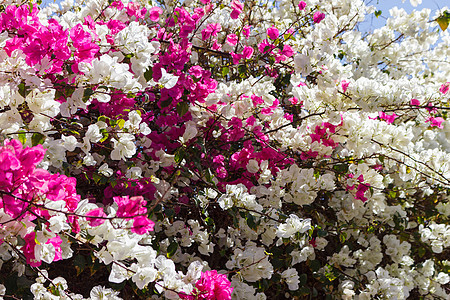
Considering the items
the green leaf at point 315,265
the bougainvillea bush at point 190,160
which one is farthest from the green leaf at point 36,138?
the green leaf at point 315,265

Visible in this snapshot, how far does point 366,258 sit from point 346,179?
0.69 metres

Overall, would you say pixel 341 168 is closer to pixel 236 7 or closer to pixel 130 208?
pixel 236 7

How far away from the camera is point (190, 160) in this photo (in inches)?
72.7

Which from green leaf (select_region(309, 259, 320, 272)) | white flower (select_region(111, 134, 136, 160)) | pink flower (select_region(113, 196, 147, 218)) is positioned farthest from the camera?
green leaf (select_region(309, 259, 320, 272))

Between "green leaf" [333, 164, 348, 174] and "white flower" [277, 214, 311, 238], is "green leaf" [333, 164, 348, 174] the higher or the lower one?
the higher one

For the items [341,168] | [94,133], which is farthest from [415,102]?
[94,133]

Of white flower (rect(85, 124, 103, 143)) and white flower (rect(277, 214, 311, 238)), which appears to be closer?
white flower (rect(85, 124, 103, 143))

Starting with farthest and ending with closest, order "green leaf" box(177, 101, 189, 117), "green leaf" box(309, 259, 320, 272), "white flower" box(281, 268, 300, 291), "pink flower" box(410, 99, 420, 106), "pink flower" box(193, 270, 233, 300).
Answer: "green leaf" box(309, 259, 320, 272) → "pink flower" box(410, 99, 420, 106) → "white flower" box(281, 268, 300, 291) → "green leaf" box(177, 101, 189, 117) → "pink flower" box(193, 270, 233, 300)

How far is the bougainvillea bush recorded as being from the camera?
115cm

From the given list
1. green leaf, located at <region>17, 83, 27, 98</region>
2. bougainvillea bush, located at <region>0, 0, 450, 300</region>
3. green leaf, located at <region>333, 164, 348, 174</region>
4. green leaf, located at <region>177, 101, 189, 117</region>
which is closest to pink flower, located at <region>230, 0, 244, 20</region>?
bougainvillea bush, located at <region>0, 0, 450, 300</region>

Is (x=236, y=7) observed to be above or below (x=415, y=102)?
above

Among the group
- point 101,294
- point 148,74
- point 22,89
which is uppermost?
point 148,74

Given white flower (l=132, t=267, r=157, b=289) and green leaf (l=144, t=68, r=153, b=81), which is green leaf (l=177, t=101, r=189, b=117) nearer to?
green leaf (l=144, t=68, r=153, b=81)

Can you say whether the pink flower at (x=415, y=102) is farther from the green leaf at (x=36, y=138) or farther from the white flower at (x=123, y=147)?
the green leaf at (x=36, y=138)
